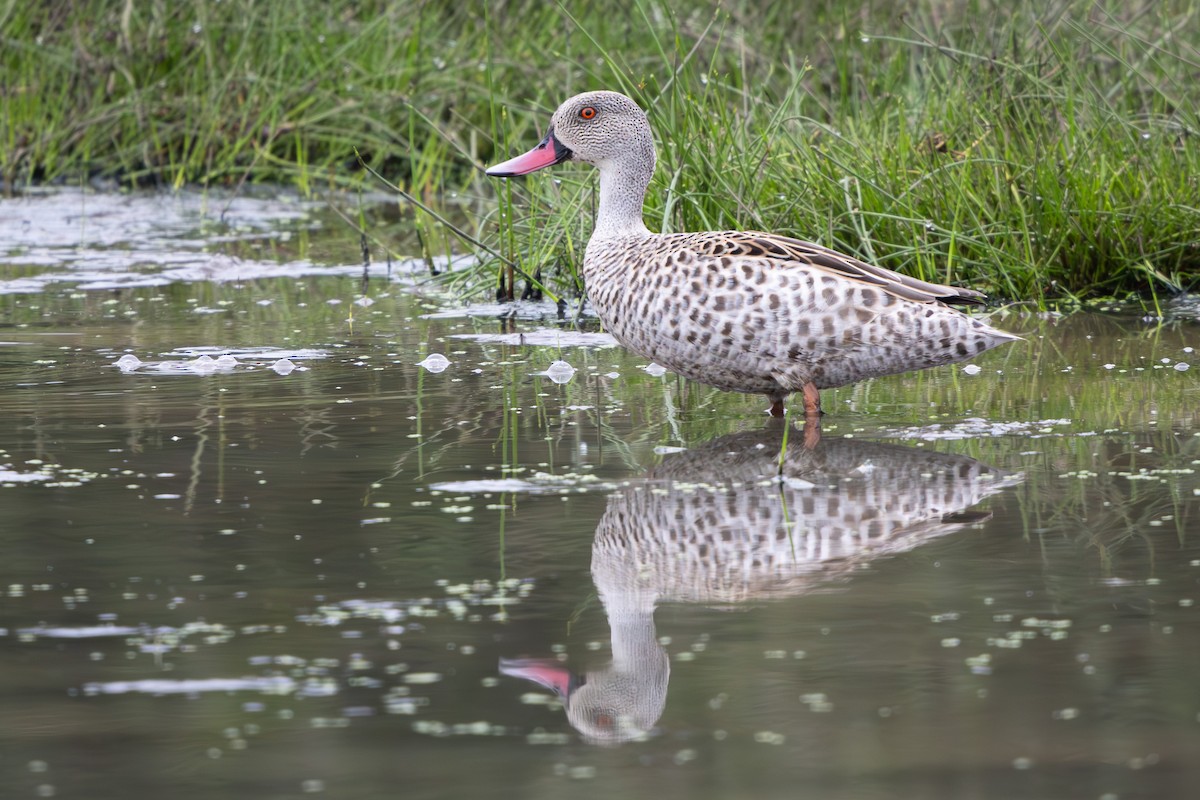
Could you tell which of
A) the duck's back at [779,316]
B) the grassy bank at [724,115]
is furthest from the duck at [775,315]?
the grassy bank at [724,115]

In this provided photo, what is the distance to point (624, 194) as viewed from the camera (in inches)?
267

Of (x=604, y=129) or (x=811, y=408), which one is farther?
(x=604, y=129)

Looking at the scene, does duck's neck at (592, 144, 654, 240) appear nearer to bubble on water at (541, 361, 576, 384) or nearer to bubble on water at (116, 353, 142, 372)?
bubble on water at (541, 361, 576, 384)

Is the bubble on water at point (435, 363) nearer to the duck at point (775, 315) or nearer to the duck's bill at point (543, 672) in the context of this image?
the duck at point (775, 315)

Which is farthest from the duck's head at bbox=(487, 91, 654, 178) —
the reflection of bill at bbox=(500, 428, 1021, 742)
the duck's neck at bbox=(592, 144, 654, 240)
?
the reflection of bill at bbox=(500, 428, 1021, 742)

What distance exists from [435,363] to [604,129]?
114 centimetres

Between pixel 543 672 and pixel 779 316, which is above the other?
pixel 779 316

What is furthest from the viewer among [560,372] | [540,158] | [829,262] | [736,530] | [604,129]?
[560,372]

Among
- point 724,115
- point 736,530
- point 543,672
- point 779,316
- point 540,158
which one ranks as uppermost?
point 724,115

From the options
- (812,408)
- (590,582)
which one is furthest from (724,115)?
(590,582)

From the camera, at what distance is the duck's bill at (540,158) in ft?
23.1

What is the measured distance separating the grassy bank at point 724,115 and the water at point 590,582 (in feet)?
4.05

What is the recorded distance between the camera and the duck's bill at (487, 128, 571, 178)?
277 inches

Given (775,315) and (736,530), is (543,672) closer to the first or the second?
(736,530)
